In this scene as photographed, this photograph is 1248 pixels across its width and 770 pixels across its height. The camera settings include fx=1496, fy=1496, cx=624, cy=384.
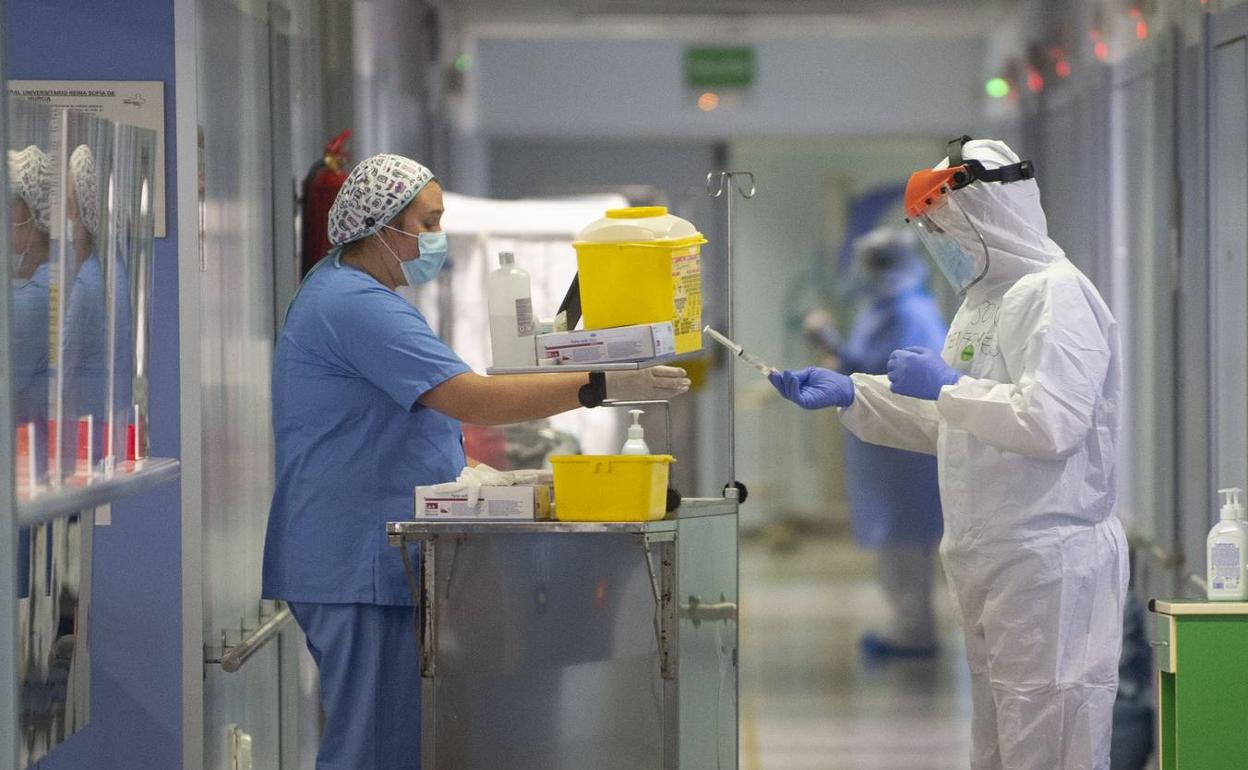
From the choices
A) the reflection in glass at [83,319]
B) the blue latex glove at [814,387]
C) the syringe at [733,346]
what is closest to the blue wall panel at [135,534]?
the reflection in glass at [83,319]

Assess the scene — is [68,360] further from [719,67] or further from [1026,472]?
[719,67]

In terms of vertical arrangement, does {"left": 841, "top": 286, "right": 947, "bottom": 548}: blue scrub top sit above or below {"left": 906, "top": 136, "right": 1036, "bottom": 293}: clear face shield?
below

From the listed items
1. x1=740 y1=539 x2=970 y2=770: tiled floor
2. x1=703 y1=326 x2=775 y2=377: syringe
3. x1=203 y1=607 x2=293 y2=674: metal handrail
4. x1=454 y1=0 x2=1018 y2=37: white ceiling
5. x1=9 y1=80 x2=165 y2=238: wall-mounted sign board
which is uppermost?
x1=454 y1=0 x2=1018 y2=37: white ceiling

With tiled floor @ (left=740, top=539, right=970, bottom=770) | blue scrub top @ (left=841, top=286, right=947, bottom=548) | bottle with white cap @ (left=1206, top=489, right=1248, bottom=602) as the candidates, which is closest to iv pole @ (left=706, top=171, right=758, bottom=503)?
bottle with white cap @ (left=1206, top=489, right=1248, bottom=602)

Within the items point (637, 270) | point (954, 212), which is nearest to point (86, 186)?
point (637, 270)

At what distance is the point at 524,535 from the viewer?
265 cm

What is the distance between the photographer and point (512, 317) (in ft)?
8.79

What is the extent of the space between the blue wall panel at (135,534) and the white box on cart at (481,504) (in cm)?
66

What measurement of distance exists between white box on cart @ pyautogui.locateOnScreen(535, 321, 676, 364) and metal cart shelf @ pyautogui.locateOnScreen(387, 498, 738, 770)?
12.3 inches

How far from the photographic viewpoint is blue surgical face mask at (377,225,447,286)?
114 inches

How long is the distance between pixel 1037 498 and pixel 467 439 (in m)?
1.84

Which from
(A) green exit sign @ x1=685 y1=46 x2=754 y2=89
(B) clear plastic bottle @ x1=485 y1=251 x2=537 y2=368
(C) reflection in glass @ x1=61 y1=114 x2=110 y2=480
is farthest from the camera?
(A) green exit sign @ x1=685 y1=46 x2=754 y2=89

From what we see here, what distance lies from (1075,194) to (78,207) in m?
4.58

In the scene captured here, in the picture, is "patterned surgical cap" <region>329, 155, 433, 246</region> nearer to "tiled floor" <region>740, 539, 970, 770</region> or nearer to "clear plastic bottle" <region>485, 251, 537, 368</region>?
"clear plastic bottle" <region>485, 251, 537, 368</region>
